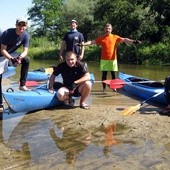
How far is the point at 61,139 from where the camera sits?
5.20 metres

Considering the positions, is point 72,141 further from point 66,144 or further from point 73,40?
point 73,40

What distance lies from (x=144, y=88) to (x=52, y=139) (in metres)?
3.75

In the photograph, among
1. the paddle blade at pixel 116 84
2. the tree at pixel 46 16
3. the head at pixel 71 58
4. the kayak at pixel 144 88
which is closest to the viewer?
the head at pixel 71 58

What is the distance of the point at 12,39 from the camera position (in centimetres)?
626

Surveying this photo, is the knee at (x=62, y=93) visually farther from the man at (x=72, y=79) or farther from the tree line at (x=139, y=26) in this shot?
the tree line at (x=139, y=26)

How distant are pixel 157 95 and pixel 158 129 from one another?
1984mm

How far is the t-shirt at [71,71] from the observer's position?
264 inches

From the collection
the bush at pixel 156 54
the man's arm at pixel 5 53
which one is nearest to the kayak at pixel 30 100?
the man's arm at pixel 5 53

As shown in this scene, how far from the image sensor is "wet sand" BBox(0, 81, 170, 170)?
13.8ft

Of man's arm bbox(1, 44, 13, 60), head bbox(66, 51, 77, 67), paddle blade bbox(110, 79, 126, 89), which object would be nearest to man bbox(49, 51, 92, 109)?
head bbox(66, 51, 77, 67)

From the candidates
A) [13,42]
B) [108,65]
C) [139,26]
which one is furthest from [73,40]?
[139,26]

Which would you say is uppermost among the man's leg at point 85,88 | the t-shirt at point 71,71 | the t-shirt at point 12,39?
the t-shirt at point 12,39

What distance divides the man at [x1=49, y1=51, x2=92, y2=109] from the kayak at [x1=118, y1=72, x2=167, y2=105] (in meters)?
1.79

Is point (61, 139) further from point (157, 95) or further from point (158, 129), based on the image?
point (157, 95)
